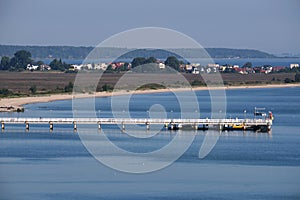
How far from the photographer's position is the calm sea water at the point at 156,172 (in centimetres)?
4616

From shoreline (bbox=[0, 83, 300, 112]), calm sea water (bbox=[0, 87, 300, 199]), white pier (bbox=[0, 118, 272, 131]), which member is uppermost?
shoreline (bbox=[0, 83, 300, 112])

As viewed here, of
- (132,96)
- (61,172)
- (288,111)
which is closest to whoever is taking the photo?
(61,172)

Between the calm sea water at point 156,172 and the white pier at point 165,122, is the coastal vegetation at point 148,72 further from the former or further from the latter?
the calm sea water at point 156,172

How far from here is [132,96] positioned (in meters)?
119

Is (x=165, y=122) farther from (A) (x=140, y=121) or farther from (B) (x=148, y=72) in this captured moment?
(B) (x=148, y=72)

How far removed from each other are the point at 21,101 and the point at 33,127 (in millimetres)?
26194

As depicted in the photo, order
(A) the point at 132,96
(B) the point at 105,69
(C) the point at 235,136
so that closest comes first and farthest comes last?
(C) the point at 235,136 → (A) the point at 132,96 → (B) the point at 105,69

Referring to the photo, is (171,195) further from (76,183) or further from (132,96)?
(132,96)

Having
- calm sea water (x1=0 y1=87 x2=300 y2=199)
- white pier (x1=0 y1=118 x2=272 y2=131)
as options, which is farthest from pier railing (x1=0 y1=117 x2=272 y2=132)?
calm sea water (x1=0 y1=87 x2=300 y2=199)

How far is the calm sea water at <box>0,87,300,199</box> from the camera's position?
4616 centimetres

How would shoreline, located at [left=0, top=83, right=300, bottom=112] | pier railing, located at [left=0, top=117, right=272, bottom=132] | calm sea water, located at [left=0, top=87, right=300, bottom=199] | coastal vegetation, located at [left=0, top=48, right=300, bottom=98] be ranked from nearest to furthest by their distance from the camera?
calm sea water, located at [left=0, top=87, right=300, bottom=199], pier railing, located at [left=0, top=117, right=272, bottom=132], shoreline, located at [left=0, top=83, right=300, bottom=112], coastal vegetation, located at [left=0, top=48, right=300, bottom=98]

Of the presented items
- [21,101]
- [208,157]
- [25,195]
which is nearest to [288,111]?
[21,101]

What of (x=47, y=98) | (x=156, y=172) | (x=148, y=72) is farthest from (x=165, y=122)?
(x=148, y=72)

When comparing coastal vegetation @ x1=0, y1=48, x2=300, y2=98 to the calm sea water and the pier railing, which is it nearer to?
the pier railing
